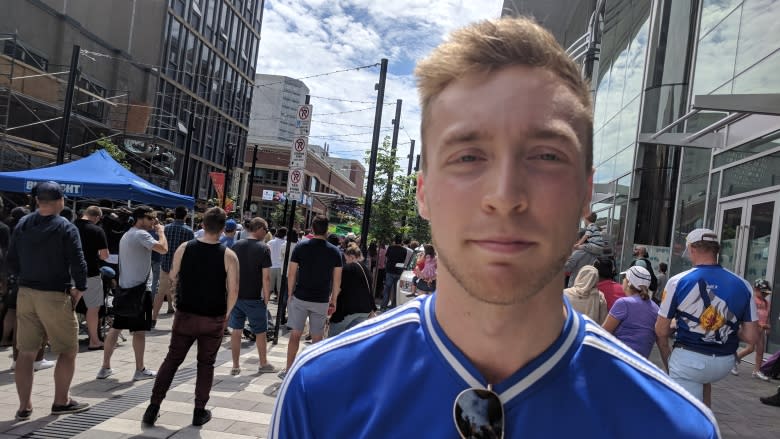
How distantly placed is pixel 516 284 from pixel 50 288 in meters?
5.20

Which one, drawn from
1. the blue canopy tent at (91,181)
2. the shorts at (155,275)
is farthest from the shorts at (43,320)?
the blue canopy tent at (91,181)

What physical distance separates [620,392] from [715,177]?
12576 millimetres

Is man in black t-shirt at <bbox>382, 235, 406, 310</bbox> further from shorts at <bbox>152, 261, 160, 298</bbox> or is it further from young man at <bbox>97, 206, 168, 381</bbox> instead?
young man at <bbox>97, 206, 168, 381</bbox>

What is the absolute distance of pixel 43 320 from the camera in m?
5.13

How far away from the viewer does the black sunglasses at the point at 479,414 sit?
3.59 feet

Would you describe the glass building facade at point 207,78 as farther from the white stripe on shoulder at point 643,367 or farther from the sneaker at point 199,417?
the white stripe on shoulder at point 643,367

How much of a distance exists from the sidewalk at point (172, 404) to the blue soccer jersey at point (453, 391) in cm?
428

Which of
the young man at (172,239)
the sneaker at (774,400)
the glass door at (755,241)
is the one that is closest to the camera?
the sneaker at (774,400)

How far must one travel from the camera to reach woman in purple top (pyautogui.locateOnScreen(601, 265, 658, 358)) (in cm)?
502

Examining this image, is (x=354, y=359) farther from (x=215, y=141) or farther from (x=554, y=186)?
(x=215, y=141)

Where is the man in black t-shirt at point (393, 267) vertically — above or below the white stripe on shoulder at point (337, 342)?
below

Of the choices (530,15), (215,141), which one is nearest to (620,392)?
(530,15)

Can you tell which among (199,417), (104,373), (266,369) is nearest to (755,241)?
(266,369)

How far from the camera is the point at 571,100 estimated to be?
1.21 metres
